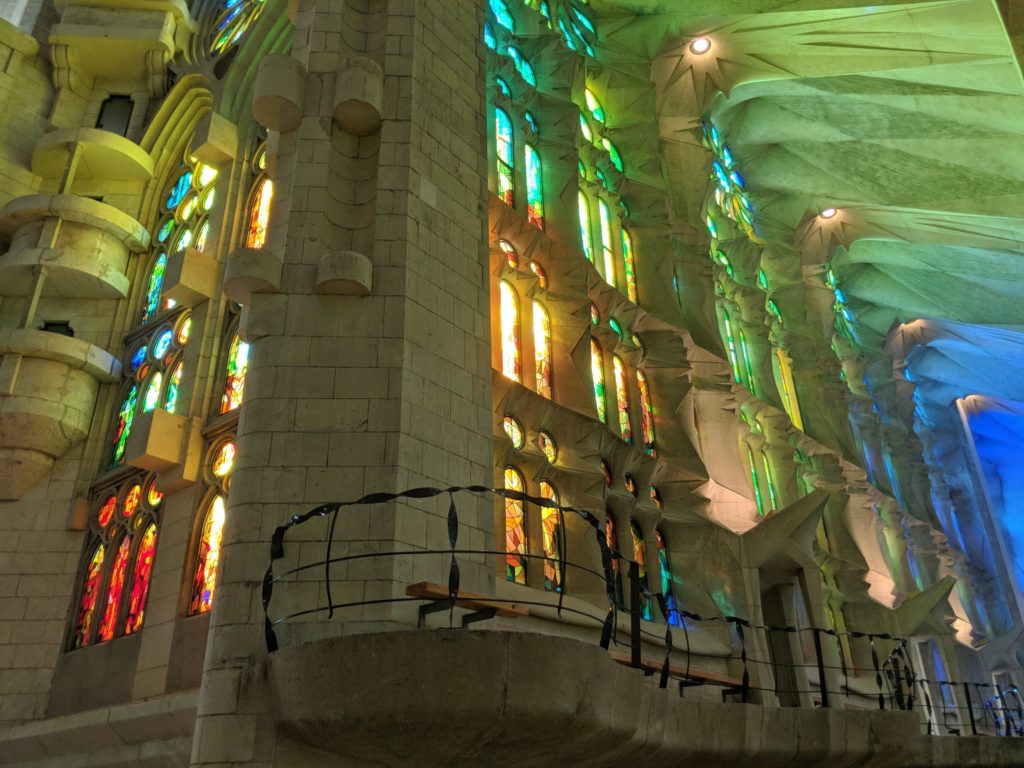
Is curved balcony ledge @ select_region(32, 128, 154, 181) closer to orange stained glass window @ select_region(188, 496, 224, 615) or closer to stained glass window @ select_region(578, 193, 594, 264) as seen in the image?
orange stained glass window @ select_region(188, 496, 224, 615)

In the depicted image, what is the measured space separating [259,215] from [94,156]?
457 centimetres

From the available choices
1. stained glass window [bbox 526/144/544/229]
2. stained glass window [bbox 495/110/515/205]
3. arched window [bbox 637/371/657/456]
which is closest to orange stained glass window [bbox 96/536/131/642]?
stained glass window [bbox 495/110/515/205]

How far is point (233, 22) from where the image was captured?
19703 mm

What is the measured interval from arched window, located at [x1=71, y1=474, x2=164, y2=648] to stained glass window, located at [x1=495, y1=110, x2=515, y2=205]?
7.20m

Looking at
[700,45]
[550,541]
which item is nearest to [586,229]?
[550,541]

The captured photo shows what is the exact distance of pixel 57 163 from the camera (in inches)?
704

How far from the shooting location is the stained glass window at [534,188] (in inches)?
627

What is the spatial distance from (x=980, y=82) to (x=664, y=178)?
763 centimetres

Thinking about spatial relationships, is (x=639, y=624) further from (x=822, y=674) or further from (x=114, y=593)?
(x=114, y=593)

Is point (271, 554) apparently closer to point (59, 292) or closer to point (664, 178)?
point (59, 292)

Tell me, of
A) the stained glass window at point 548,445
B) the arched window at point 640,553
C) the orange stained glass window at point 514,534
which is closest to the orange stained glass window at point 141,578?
the orange stained glass window at point 514,534

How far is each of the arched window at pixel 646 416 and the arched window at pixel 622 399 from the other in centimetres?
32

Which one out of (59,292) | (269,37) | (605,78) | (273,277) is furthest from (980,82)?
(59,292)

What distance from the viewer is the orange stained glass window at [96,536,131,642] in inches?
556
